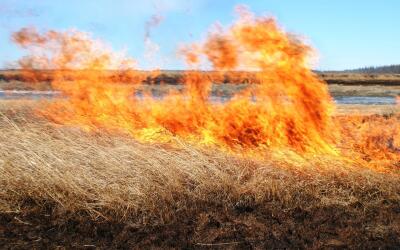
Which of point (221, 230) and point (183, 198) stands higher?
point (183, 198)

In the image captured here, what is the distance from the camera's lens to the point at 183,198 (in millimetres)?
7734

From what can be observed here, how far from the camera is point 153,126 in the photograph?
10680 millimetres

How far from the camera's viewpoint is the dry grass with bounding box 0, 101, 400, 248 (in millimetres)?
6793

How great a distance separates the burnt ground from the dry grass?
15mm

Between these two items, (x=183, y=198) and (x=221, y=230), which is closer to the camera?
(x=221, y=230)

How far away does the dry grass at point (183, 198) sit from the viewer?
22.3ft

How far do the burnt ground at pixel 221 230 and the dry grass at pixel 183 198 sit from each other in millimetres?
15

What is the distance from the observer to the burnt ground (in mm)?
6594

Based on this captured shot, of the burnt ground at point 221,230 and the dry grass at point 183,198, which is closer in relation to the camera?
the burnt ground at point 221,230

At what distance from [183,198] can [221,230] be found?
1.05 m

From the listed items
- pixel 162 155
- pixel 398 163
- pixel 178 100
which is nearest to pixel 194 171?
pixel 162 155

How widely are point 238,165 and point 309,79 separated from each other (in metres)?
2.68

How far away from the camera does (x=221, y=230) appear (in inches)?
273

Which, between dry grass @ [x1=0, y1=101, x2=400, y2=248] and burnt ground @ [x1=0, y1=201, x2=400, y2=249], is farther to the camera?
dry grass @ [x1=0, y1=101, x2=400, y2=248]
